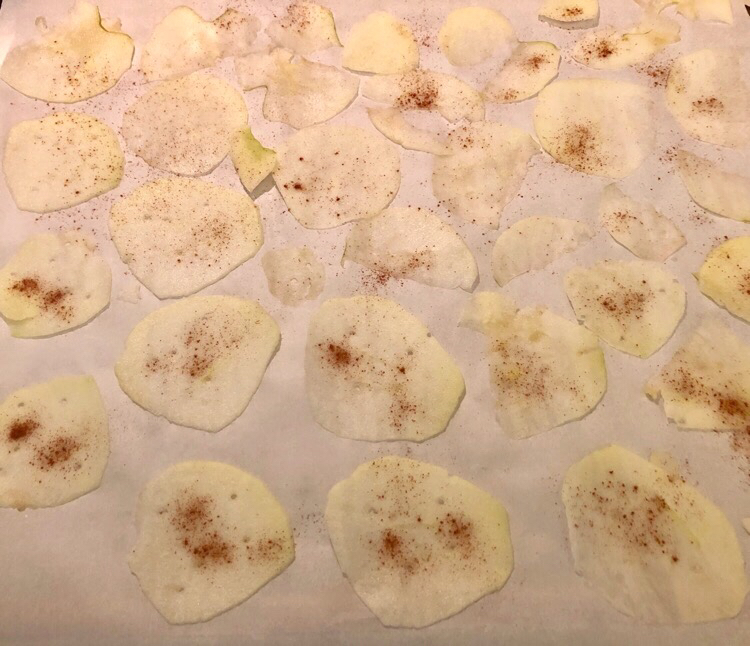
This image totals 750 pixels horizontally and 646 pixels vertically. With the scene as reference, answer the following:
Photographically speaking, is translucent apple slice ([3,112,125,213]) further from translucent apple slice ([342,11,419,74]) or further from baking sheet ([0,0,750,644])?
translucent apple slice ([342,11,419,74])

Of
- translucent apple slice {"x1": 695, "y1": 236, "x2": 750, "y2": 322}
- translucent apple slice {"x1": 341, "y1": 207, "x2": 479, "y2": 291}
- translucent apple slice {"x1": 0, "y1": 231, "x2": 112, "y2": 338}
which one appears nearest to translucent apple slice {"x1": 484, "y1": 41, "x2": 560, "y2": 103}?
translucent apple slice {"x1": 341, "y1": 207, "x2": 479, "y2": 291}

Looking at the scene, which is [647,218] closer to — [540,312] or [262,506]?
[540,312]

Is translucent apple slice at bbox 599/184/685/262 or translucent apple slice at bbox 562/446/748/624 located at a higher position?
translucent apple slice at bbox 599/184/685/262

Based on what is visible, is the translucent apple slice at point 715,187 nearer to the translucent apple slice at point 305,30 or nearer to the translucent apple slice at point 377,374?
the translucent apple slice at point 377,374

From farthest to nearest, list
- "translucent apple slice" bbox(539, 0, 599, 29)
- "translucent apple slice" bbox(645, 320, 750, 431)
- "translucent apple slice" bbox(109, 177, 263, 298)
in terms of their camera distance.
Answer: "translucent apple slice" bbox(539, 0, 599, 29) → "translucent apple slice" bbox(109, 177, 263, 298) → "translucent apple slice" bbox(645, 320, 750, 431)

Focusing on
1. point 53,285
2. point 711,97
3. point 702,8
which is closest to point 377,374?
point 53,285

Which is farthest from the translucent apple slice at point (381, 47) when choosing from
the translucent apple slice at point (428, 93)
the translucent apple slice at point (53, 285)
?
the translucent apple slice at point (53, 285)

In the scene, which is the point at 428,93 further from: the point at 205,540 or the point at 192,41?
the point at 205,540
